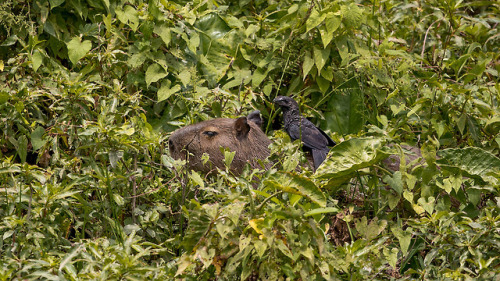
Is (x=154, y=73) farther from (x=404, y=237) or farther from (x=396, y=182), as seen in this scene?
(x=404, y=237)

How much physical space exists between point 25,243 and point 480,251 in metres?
2.03

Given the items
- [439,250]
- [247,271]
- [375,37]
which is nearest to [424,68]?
[375,37]

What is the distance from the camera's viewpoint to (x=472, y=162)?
3340 millimetres

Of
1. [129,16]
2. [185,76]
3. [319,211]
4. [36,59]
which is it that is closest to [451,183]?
[319,211]

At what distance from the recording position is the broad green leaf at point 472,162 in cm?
332

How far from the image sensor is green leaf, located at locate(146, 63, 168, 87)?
4.91 m

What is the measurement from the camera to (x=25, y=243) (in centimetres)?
317

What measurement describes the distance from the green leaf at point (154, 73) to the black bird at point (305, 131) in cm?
84

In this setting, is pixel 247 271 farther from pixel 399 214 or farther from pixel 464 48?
pixel 464 48

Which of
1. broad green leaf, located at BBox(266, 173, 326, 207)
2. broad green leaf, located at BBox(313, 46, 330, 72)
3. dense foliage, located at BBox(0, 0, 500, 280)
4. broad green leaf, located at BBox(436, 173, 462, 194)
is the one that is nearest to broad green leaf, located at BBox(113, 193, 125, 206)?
dense foliage, located at BBox(0, 0, 500, 280)

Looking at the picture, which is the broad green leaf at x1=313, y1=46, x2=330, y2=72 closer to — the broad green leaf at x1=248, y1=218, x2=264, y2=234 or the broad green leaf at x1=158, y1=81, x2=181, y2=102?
the broad green leaf at x1=158, y1=81, x2=181, y2=102

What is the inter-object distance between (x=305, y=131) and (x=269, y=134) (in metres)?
0.52

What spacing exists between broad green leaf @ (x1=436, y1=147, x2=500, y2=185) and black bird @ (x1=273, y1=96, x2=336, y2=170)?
1342 mm

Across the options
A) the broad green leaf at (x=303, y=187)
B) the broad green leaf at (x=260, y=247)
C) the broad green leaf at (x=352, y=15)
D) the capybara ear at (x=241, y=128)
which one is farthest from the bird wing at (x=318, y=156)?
the broad green leaf at (x=260, y=247)
